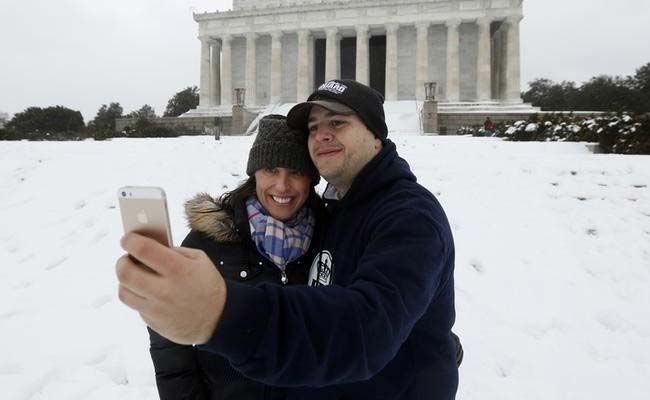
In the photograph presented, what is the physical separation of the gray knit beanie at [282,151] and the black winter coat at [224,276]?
1.02 ft

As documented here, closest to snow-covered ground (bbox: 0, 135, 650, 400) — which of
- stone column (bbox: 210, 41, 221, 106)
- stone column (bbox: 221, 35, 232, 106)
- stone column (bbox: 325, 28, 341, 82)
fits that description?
stone column (bbox: 325, 28, 341, 82)

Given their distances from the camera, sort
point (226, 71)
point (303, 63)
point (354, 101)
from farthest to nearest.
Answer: point (226, 71), point (303, 63), point (354, 101)

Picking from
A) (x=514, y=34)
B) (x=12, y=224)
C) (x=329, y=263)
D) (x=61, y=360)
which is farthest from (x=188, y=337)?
(x=514, y=34)

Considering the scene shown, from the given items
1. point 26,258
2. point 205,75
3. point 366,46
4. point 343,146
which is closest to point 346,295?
point 343,146

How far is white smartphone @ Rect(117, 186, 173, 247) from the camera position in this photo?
0.91 m

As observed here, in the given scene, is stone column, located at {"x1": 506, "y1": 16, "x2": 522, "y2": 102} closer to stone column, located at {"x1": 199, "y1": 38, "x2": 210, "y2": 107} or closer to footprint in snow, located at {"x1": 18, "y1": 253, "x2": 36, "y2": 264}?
stone column, located at {"x1": 199, "y1": 38, "x2": 210, "y2": 107}

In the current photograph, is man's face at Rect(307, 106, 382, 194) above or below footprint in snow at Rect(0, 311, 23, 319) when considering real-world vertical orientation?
above

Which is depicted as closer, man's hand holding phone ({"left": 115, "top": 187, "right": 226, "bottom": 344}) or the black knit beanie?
man's hand holding phone ({"left": 115, "top": 187, "right": 226, "bottom": 344})

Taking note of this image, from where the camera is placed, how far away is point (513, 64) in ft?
125

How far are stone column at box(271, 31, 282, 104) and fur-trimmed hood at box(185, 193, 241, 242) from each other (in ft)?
133

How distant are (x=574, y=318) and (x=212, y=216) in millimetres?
4621

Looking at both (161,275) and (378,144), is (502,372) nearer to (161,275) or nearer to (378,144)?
(378,144)

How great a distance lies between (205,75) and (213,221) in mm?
45234

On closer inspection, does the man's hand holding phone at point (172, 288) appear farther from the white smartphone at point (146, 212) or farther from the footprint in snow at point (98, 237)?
the footprint in snow at point (98, 237)
